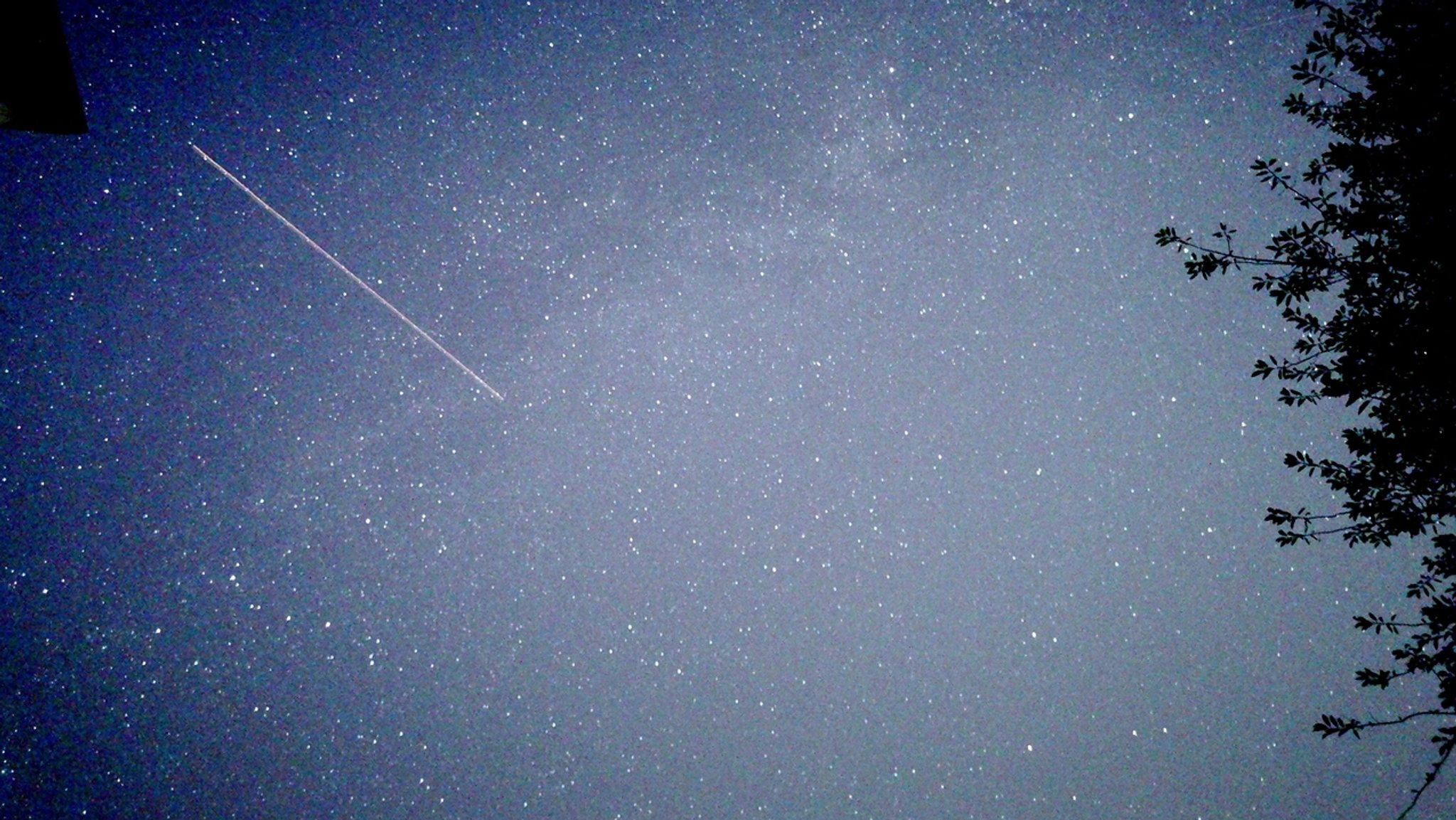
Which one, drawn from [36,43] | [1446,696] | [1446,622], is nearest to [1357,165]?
[1446,622]

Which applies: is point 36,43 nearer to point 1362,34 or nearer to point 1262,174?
point 1262,174

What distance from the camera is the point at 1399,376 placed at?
176 centimetres

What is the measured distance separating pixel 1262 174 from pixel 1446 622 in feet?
4.51

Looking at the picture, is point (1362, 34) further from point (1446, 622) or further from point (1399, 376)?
point (1446, 622)

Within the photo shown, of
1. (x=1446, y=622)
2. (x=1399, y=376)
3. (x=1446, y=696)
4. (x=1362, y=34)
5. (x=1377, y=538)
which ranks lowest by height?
A: (x=1446, y=696)

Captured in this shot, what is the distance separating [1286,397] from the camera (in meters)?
2.09

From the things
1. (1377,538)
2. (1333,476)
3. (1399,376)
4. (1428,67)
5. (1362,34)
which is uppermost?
(1362,34)

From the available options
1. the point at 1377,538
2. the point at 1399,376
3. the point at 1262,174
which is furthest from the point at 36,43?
the point at 1377,538

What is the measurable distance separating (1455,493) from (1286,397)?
1.48 ft

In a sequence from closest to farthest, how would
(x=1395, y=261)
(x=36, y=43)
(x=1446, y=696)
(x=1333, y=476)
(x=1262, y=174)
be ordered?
(x=36, y=43) → (x=1446, y=696) → (x=1395, y=261) → (x=1333, y=476) → (x=1262, y=174)

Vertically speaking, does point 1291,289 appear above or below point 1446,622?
above

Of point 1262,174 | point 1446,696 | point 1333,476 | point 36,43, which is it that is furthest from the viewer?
point 1262,174

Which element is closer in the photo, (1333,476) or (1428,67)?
Result: (1428,67)

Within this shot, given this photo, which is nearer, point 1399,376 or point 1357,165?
point 1399,376
